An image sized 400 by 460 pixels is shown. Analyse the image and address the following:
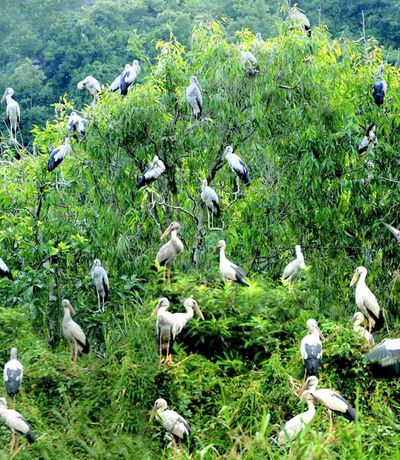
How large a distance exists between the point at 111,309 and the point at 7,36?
103ft

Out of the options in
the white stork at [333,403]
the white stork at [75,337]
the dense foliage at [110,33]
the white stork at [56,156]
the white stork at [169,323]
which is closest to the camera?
the white stork at [333,403]

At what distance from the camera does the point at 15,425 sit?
6.10m

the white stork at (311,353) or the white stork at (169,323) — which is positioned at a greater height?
the white stork at (311,353)

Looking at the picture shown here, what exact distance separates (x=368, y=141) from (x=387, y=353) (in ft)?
13.0

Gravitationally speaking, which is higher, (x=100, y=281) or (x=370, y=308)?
(x=370, y=308)

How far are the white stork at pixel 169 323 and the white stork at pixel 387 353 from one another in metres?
1.37

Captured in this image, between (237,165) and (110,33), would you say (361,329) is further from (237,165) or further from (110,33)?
(110,33)

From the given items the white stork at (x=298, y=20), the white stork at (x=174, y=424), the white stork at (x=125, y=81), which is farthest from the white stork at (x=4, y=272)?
the white stork at (x=298, y=20)

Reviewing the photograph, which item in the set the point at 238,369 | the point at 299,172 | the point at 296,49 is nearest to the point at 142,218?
the point at 299,172

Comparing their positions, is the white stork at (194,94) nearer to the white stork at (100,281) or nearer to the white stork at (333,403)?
the white stork at (100,281)

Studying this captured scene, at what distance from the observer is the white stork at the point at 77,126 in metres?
9.88

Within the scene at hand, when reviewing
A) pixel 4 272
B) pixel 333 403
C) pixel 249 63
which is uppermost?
pixel 249 63

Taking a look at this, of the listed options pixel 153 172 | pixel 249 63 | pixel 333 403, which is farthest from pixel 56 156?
pixel 333 403

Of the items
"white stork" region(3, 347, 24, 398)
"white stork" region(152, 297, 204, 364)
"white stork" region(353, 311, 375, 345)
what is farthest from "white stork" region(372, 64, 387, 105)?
"white stork" region(3, 347, 24, 398)
